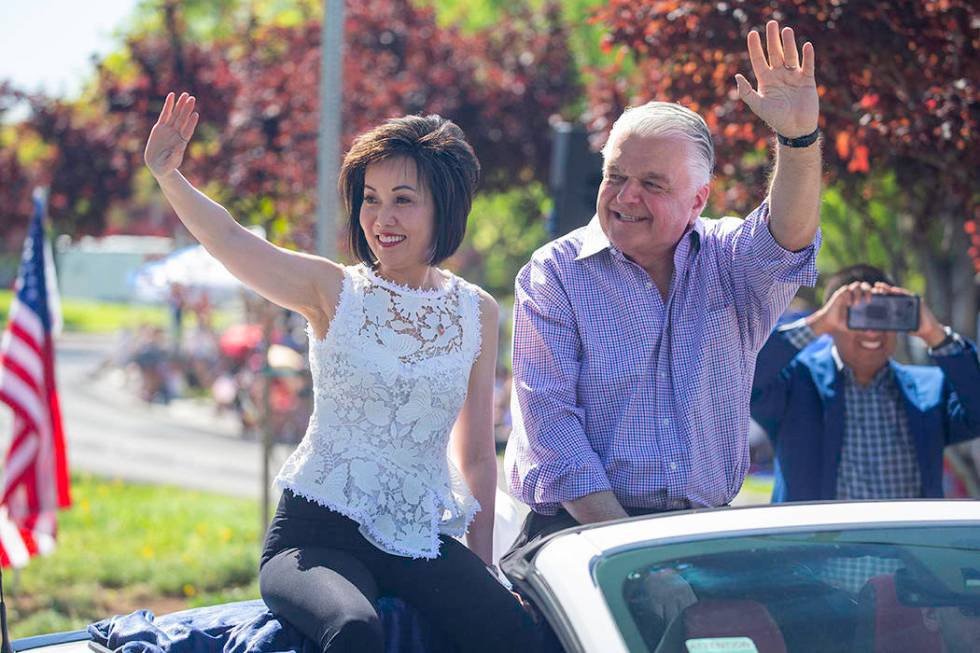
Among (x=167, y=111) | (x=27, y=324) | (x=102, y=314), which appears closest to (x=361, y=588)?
(x=167, y=111)

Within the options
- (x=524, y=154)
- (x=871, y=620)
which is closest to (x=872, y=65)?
(x=871, y=620)

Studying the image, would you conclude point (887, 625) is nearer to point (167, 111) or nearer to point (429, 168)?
point (429, 168)

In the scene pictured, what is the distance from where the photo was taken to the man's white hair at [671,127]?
3.08 m

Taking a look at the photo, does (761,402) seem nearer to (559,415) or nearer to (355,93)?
(559,415)

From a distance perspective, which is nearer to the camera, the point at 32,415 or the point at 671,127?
the point at 671,127

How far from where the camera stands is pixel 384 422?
2.97 meters

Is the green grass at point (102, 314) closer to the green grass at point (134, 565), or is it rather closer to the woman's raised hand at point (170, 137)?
the green grass at point (134, 565)

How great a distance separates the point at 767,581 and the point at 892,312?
1972mm

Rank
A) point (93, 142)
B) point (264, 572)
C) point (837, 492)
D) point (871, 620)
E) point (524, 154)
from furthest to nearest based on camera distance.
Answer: point (93, 142) < point (524, 154) < point (837, 492) < point (264, 572) < point (871, 620)

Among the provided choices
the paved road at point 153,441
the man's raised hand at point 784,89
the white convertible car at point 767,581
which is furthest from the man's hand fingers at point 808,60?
the paved road at point 153,441

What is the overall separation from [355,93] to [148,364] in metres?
14.8

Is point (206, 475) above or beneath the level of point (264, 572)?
beneath

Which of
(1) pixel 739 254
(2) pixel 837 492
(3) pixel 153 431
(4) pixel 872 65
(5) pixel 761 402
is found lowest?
(3) pixel 153 431

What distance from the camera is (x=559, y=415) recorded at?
120 inches
